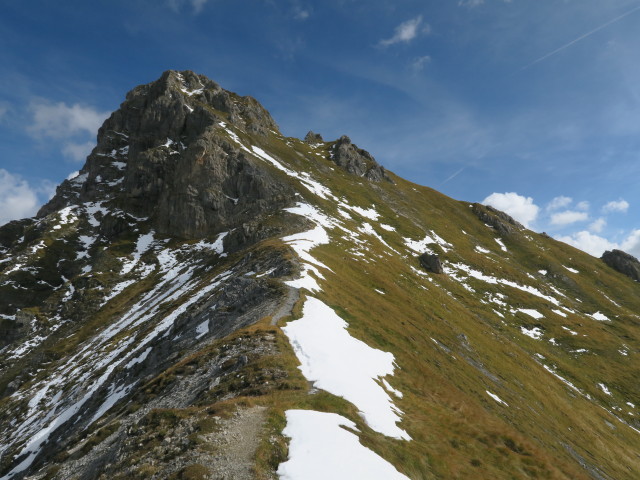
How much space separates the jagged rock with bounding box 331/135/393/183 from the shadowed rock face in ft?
121

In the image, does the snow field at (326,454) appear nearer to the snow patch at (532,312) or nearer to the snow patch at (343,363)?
the snow patch at (343,363)

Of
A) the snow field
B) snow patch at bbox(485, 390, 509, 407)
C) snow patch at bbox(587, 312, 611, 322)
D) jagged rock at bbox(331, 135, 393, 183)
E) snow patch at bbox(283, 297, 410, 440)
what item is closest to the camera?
the snow field

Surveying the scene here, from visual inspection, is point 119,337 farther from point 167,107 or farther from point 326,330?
point 167,107

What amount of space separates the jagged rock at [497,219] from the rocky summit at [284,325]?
812mm

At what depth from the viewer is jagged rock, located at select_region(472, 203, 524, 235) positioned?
5960 inches

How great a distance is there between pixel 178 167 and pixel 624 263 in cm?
17075

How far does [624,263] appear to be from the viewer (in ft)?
471

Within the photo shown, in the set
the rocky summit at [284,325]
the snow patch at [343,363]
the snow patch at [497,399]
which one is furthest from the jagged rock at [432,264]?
the snow patch at [343,363]

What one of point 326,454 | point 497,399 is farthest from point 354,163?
point 326,454

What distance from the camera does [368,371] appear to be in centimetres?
2362

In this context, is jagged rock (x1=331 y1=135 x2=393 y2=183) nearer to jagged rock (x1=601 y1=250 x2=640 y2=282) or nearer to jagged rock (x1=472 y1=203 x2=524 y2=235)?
jagged rock (x1=472 y1=203 x2=524 y2=235)

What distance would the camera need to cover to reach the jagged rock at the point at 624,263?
14025cm

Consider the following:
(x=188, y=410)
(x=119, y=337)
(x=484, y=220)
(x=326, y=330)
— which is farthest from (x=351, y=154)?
(x=188, y=410)

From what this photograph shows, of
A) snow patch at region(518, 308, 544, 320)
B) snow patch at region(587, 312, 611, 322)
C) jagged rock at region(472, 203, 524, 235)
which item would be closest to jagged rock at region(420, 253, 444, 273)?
snow patch at region(518, 308, 544, 320)
